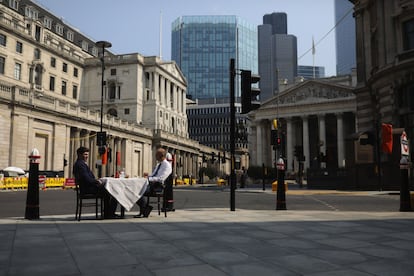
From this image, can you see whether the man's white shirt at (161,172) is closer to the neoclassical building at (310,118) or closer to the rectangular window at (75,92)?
the neoclassical building at (310,118)

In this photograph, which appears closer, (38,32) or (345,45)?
(38,32)

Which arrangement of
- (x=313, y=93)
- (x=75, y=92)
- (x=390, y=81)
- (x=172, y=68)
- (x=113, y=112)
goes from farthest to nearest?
(x=172, y=68) < (x=313, y=93) < (x=113, y=112) < (x=75, y=92) < (x=390, y=81)

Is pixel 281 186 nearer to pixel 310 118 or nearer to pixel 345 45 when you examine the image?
pixel 310 118

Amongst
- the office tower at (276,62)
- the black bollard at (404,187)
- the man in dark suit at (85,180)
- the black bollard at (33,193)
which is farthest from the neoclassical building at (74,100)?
the office tower at (276,62)

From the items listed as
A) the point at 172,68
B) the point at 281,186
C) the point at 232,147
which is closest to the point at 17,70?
the point at 172,68

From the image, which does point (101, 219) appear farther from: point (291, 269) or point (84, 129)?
point (84, 129)

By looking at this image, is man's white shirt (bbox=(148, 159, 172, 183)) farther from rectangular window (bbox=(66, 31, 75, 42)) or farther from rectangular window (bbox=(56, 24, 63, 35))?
rectangular window (bbox=(66, 31, 75, 42))

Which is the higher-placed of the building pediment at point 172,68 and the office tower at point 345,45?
the office tower at point 345,45

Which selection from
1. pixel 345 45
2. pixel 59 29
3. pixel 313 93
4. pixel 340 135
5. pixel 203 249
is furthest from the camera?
pixel 345 45

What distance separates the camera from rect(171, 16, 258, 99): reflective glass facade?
167 metres

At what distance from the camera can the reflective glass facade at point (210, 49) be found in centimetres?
16662

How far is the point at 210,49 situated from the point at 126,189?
164 meters

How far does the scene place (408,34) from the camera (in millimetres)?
30094

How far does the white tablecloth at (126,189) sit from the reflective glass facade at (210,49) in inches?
6218
